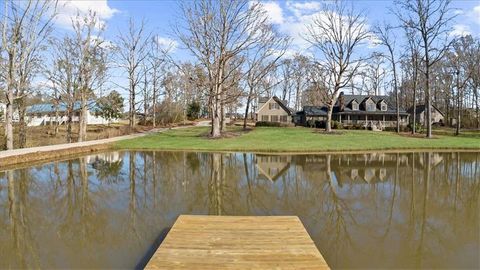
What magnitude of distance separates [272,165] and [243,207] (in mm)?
8077

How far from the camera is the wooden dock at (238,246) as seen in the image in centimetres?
479

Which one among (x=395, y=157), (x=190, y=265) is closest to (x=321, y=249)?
(x=190, y=265)

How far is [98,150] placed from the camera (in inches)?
885

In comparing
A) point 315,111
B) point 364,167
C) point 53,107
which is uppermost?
point 315,111

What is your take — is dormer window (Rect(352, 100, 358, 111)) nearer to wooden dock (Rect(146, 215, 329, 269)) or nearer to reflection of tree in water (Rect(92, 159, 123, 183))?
reflection of tree in water (Rect(92, 159, 123, 183))

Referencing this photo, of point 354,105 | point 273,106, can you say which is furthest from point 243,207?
point 273,106

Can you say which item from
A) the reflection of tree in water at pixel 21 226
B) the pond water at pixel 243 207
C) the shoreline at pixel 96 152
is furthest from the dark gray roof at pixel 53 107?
the reflection of tree in water at pixel 21 226

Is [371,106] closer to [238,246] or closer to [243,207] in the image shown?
[243,207]

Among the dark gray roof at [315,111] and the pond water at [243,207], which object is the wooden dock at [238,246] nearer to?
the pond water at [243,207]

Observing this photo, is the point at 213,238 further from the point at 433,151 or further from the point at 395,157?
the point at 433,151

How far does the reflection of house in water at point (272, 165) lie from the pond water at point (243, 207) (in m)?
0.13

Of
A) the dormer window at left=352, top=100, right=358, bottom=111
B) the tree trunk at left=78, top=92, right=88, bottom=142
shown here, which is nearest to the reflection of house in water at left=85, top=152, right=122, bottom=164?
the tree trunk at left=78, top=92, right=88, bottom=142

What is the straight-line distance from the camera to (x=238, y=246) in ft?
17.8

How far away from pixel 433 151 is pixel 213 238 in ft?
74.2
